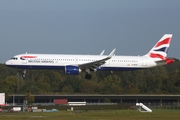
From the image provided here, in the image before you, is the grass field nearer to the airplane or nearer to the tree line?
the airplane

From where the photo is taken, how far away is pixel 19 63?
7981cm

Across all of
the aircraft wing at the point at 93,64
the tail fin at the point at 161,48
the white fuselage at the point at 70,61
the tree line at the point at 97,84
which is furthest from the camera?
the tree line at the point at 97,84

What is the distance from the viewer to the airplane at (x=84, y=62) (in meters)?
79.5

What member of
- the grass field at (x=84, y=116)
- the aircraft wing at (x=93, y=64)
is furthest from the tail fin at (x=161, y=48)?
the grass field at (x=84, y=116)

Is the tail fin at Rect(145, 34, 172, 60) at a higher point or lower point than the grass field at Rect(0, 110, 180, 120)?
higher

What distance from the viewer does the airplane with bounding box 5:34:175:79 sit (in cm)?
7950

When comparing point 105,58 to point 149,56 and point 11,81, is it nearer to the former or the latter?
point 149,56

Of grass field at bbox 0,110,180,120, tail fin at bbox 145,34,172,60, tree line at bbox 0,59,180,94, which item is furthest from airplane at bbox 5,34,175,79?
tree line at bbox 0,59,180,94

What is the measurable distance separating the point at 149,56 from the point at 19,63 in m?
21.1

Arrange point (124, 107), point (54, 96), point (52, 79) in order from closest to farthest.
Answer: point (124, 107), point (54, 96), point (52, 79)

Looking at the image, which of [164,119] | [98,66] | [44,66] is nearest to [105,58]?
[98,66]

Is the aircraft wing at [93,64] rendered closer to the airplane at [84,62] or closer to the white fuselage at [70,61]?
the airplane at [84,62]

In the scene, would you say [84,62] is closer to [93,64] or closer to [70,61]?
[93,64]

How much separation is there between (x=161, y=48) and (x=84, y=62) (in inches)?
591
